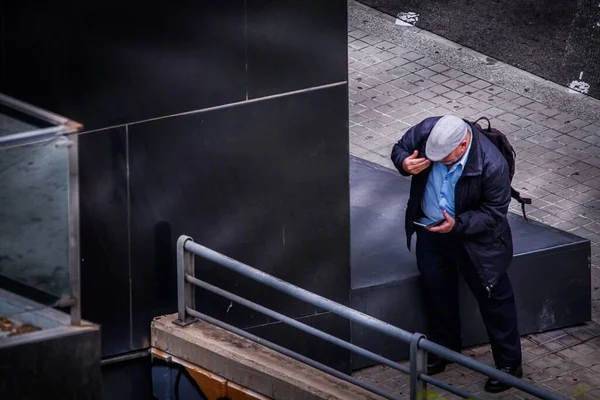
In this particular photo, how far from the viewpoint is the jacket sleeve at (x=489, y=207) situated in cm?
766

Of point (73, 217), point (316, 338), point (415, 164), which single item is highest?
point (73, 217)

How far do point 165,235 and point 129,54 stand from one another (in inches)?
43.6

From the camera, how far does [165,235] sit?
7746 millimetres

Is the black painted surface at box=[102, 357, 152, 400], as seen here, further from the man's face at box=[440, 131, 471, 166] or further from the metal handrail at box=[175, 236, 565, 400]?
the man's face at box=[440, 131, 471, 166]

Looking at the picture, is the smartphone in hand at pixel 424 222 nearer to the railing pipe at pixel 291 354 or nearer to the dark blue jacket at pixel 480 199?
the dark blue jacket at pixel 480 199

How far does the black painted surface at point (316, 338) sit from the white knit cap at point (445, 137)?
1417 millimetres

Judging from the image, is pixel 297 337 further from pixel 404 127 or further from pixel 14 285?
pixel 404 127

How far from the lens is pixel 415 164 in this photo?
25.4 feet

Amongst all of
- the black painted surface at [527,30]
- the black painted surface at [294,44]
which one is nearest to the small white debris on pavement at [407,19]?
the black painted surface at [527,30]

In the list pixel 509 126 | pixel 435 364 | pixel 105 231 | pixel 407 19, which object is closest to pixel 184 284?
pixel 105 231

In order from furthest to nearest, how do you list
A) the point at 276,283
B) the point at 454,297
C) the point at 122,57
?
the point at 454,297
the point at 276,283
the point at 122,57

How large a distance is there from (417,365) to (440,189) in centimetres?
129

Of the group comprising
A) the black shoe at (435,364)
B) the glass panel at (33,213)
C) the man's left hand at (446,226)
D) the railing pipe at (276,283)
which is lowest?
the black shoe at (435,364)

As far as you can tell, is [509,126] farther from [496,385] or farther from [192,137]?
[192,137]
